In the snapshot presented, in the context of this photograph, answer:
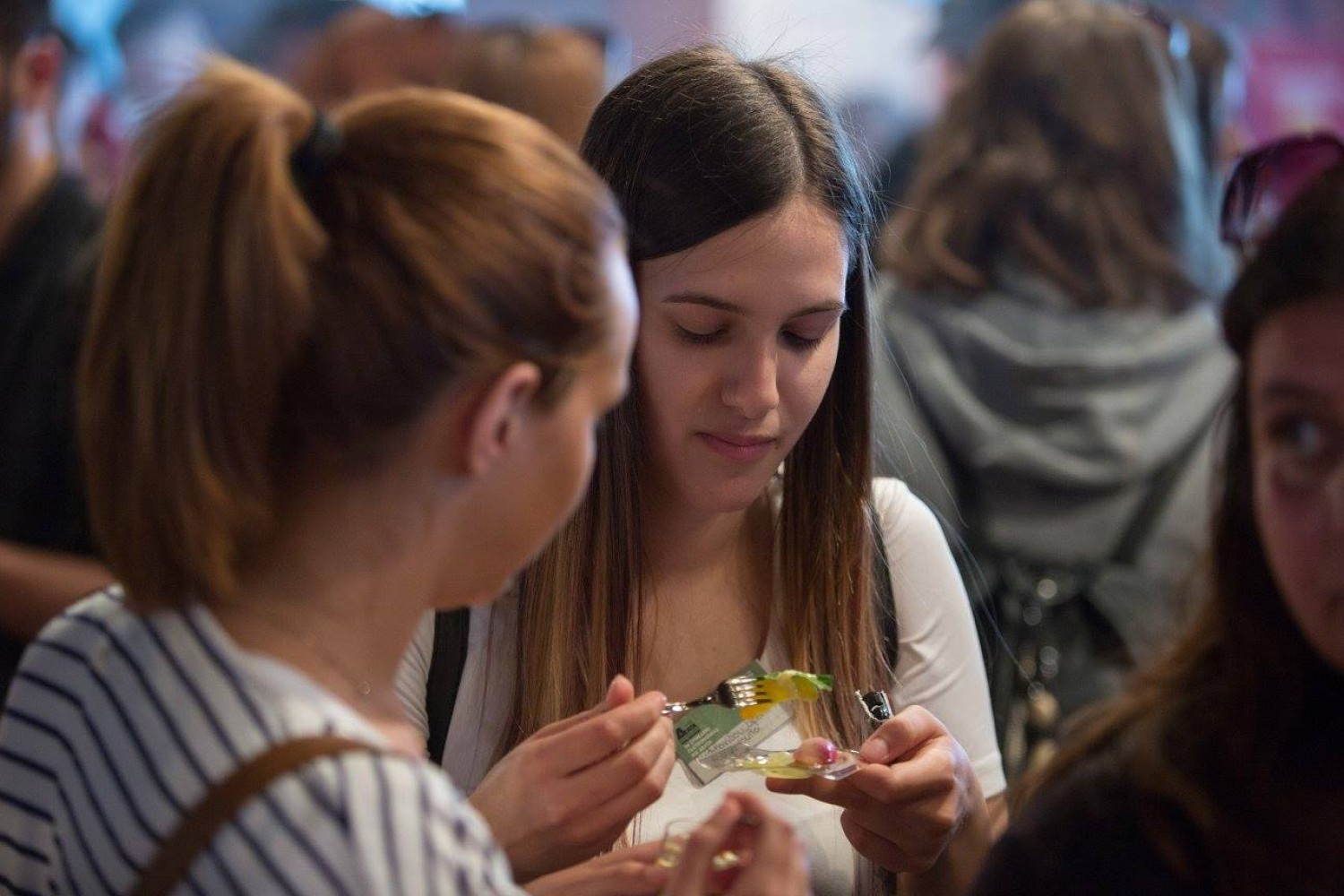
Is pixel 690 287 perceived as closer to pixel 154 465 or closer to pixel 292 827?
pixel 154 465

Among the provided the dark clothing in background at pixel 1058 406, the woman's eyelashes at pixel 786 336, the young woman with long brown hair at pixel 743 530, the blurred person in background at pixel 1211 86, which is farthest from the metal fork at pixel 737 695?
the blurred person in background at pixel 1211 86

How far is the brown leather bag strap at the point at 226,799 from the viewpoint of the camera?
3.76 feet

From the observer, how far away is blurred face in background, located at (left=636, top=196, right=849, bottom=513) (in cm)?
189

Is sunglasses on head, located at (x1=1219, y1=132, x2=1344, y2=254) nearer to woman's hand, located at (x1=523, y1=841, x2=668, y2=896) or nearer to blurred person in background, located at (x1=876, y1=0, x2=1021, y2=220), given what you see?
woman's hand, located at (x1=523, y1=841, x2=668, y2=896)

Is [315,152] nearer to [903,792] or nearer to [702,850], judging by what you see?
[702,850]

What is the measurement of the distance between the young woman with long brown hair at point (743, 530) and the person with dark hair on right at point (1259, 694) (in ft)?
1.30

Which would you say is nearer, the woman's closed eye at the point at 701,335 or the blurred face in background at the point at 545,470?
the blurred face in background at the point at 545,470

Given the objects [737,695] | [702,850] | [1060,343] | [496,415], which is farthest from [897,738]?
[1060,343]

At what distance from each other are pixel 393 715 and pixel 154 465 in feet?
1.13

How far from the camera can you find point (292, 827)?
1128 millimetres

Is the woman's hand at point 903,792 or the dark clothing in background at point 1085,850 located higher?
the dark clothing in background at point 1085,850

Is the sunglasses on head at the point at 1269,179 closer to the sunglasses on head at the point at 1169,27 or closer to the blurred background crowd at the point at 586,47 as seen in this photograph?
the sunglasses on head at the point at 1169,27

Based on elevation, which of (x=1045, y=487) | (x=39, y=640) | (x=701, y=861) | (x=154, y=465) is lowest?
(x=1045, y=487)

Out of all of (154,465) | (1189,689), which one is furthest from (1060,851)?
(154,465)
